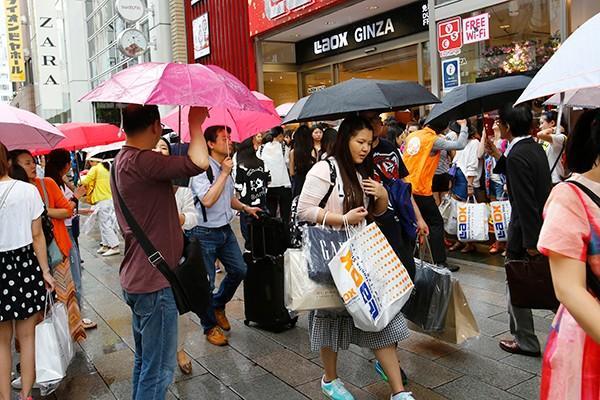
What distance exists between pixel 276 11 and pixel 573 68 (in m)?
13.4

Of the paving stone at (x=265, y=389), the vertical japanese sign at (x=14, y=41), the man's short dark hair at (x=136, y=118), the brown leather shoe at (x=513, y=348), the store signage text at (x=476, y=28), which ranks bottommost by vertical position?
the paving stone at (x=265, y=389)

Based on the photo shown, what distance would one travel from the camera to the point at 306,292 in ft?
10.0

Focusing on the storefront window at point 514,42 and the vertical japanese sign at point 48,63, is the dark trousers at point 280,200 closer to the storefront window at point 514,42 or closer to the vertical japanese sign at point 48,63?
the storefront window at point 514,42

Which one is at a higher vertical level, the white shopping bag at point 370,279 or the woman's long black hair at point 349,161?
the woman's long black hair at point 349,161

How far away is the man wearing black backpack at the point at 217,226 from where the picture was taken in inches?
178

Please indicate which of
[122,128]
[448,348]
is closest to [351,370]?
[448,348]

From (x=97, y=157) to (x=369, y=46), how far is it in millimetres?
7552

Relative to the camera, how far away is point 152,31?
1972 centimetres

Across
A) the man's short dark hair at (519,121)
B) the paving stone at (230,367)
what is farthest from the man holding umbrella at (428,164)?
the paving stone at (230,367)

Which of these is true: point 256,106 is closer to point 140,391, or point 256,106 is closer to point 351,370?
point 140,391

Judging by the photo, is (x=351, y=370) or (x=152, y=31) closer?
(x=351, y=370)

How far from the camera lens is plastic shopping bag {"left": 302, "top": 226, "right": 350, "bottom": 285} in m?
3.01

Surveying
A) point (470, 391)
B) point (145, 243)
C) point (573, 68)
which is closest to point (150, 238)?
point (145, 243)

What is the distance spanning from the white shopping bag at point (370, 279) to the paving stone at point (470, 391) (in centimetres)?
89
